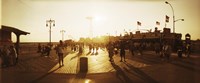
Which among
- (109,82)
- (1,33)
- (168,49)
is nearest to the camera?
(109,82)

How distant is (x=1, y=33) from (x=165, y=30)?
2146 centimetres

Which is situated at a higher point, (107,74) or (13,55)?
(13,55)

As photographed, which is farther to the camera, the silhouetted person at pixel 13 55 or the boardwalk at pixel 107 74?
the silhouetted person at pixel 13 55

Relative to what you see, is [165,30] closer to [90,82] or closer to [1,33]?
[1,33]

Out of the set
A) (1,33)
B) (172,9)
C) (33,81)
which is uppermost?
(172,9)

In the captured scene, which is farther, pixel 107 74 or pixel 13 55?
pixel 13 55

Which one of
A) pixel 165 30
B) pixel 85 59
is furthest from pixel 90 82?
pixel 165 30

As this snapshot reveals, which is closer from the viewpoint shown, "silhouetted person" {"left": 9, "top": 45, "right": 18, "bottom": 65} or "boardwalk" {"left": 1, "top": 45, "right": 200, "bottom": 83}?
"boardwalk" {"left": 1, "top": 45, "right": 200, "bottom": 83}

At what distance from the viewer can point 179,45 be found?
201ft

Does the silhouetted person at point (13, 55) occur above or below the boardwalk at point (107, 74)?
above

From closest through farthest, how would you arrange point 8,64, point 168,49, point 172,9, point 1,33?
point 8,64
point 168,49
point 1,33
point 172,9

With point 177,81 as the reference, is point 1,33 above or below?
above

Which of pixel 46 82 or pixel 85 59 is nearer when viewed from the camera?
pixel 46 82

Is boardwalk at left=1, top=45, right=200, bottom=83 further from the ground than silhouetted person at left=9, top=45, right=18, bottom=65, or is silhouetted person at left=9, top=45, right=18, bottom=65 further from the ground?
silhouetted person at left=9, top=45, right=18, bottom=65
